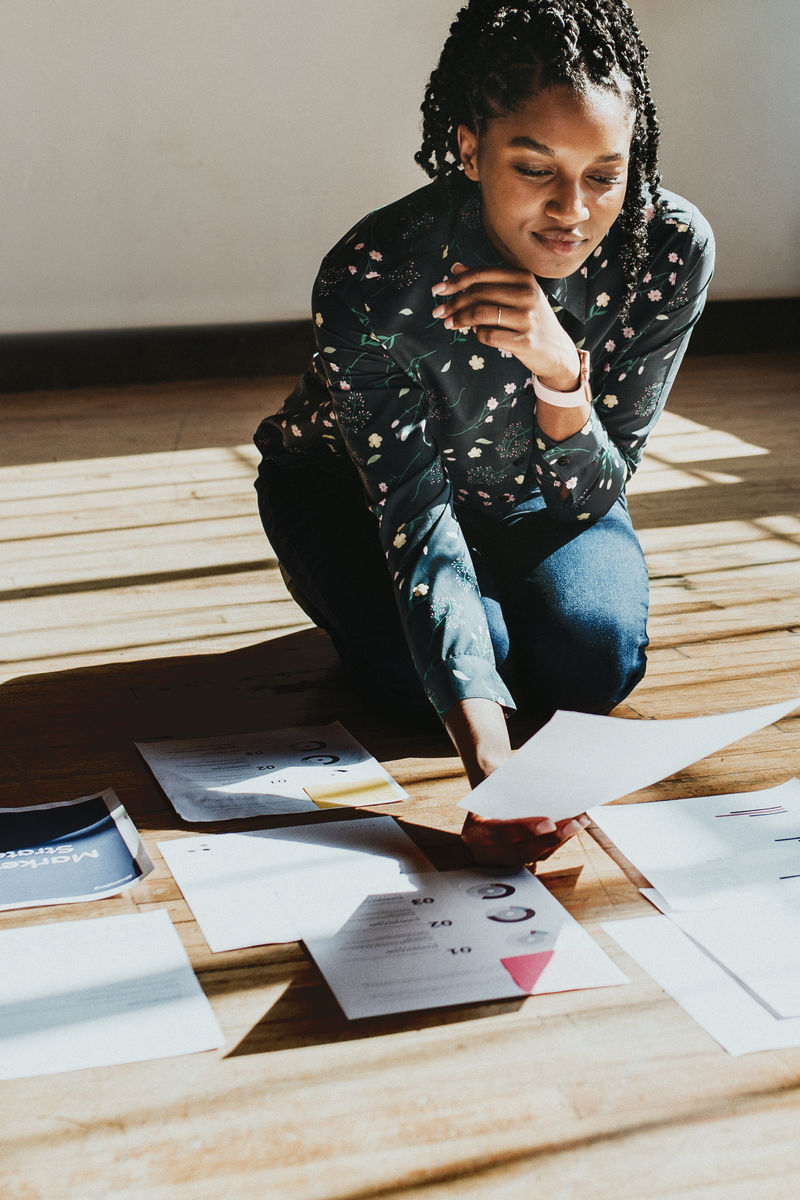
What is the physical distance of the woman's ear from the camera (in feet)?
4.69

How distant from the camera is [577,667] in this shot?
1.79m

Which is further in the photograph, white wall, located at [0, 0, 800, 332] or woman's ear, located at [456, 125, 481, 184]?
white wall, located at [0, 0, 800, 332]

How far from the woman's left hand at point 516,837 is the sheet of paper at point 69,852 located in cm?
34

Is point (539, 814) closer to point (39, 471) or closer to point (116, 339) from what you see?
point (39, 471)

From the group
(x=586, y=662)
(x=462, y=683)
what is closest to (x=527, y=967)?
(x=462, y=683)

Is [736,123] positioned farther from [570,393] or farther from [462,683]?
[462,683]

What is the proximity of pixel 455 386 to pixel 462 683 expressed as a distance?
458mm

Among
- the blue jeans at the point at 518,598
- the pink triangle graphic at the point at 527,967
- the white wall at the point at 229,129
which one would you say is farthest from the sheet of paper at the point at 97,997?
the white wall at the point at 229,129

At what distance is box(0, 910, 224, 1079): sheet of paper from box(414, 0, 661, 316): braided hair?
0.89m

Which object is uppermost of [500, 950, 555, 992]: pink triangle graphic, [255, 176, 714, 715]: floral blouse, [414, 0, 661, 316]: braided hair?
[414, 0, 661, 316]: braided hair

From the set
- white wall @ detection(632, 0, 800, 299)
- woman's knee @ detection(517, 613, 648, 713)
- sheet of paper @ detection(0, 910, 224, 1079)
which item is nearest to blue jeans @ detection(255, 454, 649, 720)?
woman's knee @ detection(517, 613, 648, 713)

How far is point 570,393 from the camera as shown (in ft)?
5.22

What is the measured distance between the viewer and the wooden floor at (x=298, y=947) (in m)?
0.97

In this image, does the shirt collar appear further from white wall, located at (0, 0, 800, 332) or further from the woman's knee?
white wall, located at (0, 0, 800, 332)
